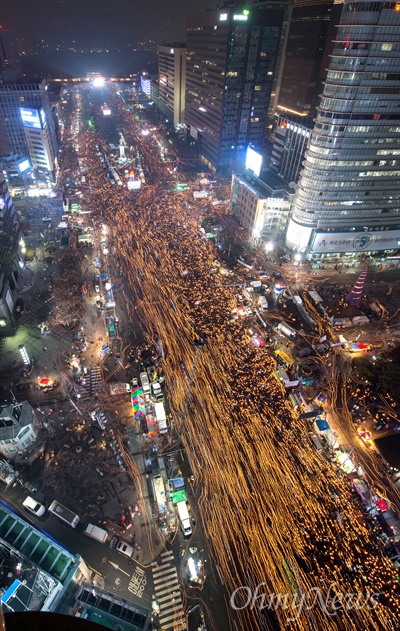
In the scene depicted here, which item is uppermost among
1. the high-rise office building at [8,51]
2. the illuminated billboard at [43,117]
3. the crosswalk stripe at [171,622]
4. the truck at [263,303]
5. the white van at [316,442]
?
the high-rise office building at [8,51]

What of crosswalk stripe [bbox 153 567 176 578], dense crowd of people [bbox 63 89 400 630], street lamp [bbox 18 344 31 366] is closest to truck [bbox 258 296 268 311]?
dense crowd of people [bbox 63 89 400 630]

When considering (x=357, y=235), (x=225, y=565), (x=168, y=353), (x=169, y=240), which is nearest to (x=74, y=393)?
(x=168, y=353)

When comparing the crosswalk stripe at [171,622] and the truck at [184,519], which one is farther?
the truck at [184,519]

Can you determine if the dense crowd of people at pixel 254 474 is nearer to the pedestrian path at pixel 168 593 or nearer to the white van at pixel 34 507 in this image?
the pedestrian path at pixel 168 593

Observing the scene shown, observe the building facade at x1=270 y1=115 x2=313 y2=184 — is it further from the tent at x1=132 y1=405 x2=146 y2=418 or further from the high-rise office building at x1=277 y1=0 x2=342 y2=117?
the tent at x1=132 y1=405 x2=146 y2=418

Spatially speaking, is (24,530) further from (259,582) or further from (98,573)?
(259,582)

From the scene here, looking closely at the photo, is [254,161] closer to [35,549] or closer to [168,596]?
[168,596]

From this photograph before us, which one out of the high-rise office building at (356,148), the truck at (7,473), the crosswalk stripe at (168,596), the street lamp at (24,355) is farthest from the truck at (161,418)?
the high-rise office building at (356,148)

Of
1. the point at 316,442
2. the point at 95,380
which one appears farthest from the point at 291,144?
the point at 95,380
